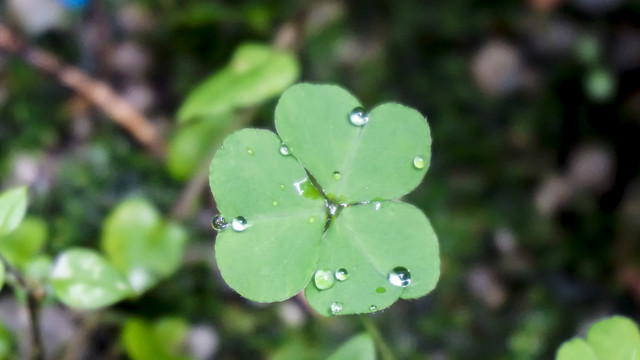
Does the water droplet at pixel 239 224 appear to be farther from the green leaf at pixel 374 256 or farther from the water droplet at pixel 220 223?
the green leaf at pixel 374 256

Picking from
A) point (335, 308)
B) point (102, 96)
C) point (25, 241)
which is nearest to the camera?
point (335, 308)

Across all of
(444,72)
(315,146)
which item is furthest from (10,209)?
(444,72)

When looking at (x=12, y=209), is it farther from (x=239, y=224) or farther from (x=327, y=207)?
(x=327, y=207)

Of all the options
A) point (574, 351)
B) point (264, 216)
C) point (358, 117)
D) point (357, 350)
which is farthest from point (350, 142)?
point (574, 351)

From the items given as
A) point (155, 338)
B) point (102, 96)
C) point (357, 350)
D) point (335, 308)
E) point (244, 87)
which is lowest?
point (155, 338)

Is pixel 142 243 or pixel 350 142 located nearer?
pixel 350 142

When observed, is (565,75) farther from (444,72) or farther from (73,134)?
(73,134)
